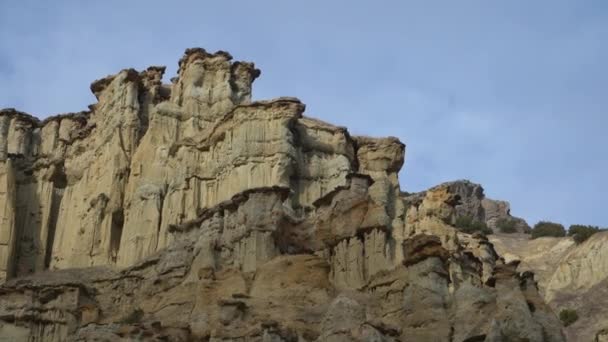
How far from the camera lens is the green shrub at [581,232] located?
260ft

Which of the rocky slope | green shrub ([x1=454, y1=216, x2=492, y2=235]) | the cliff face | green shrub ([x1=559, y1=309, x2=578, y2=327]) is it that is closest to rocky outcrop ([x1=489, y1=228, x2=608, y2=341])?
the rocky slope

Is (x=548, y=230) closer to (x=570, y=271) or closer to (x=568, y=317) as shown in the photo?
(x=570, y=271)

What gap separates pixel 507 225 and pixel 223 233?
51.1 metres

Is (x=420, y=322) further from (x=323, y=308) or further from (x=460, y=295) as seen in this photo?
(x=323, y=308)

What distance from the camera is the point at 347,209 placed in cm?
4809

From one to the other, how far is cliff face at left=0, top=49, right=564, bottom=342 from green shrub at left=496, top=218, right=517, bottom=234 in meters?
30.9

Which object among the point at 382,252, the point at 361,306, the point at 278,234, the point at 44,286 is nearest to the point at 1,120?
the point at 44,286

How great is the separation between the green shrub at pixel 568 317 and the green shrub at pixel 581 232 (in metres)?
12.8

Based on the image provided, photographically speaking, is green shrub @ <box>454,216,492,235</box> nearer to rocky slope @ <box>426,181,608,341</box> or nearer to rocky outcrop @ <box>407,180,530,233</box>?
rocky slope @ <box>426,181,608,341</box>

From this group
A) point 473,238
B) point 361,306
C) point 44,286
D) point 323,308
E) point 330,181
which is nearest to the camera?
point 361,306

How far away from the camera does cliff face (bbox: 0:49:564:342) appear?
1544 inches

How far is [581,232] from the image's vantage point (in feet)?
267

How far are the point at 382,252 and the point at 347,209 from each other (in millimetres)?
2748

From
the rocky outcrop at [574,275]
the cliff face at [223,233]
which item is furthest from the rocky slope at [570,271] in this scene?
the cliff face at [223,233]
